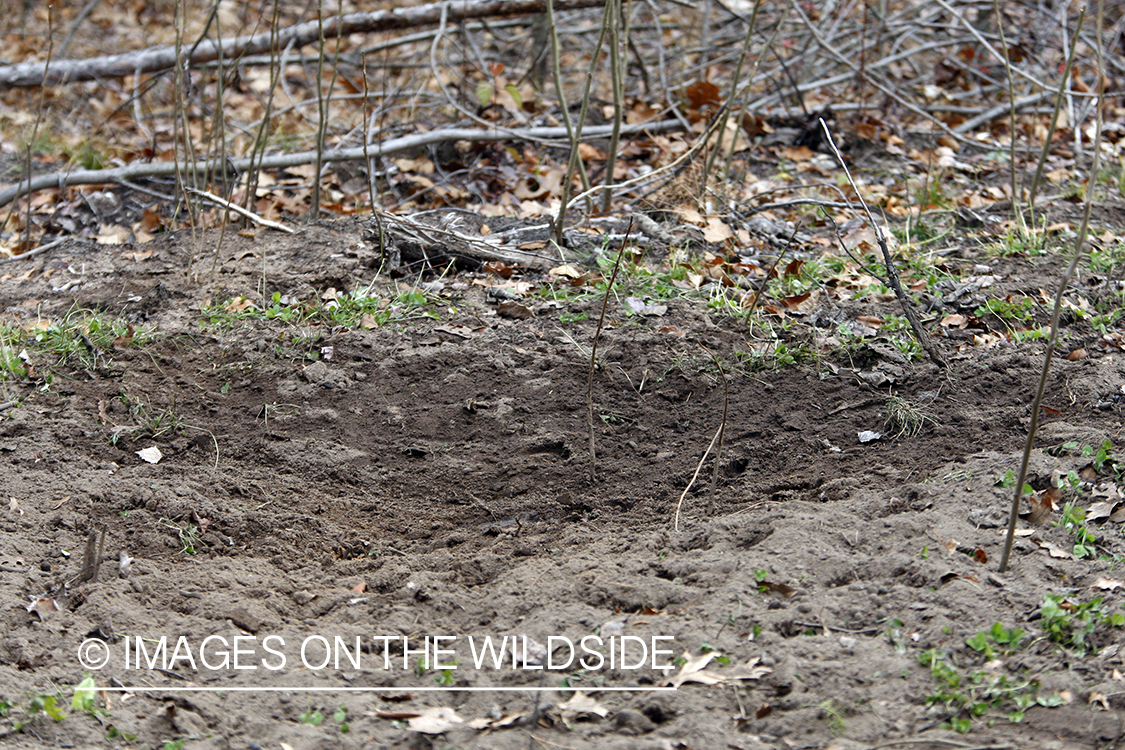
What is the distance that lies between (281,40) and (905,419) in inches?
199

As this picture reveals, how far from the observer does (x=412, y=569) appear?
8.79 ft

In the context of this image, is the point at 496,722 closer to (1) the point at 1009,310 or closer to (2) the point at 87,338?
(2) the point at 87,338

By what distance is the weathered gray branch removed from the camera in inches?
230

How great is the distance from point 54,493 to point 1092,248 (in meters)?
4.45

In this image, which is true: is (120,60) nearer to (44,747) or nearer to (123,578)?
(123,578)

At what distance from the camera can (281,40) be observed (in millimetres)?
6145

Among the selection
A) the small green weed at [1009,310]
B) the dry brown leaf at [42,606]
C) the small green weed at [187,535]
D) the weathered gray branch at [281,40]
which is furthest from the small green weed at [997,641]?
the weathered gray branch at [281,40]

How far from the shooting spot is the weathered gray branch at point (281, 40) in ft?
19.2

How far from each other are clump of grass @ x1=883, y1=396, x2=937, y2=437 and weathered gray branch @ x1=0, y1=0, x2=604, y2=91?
3728mm

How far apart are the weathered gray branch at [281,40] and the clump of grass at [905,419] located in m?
3.73

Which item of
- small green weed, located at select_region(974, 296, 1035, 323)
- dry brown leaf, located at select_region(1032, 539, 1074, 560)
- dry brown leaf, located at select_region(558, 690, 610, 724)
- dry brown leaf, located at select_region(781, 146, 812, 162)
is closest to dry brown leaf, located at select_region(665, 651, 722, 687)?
dry brown leaf, located at select_region(558, 690, 610, 724)

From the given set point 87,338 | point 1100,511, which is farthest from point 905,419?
point 87,338

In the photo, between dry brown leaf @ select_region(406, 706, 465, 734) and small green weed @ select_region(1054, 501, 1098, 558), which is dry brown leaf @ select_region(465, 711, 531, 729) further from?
small green weed @ select_region(1054, 501, 1098, 558)

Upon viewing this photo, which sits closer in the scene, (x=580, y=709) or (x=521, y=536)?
(x=580, y=709)
